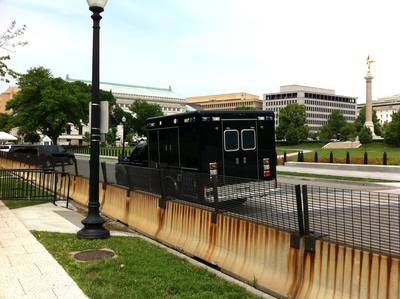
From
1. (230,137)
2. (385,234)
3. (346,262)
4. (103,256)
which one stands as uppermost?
(230,137)

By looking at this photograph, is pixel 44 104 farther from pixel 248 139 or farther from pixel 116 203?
pixel 116 203

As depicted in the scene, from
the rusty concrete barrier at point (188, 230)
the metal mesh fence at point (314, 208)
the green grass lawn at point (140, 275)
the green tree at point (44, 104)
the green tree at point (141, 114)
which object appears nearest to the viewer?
the metal mesh fence at point (314, 208)

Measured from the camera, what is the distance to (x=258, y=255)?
6117mm

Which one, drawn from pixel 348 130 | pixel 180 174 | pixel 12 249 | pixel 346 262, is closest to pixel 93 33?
pixel 180 174

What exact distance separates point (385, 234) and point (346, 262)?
486 millimetres

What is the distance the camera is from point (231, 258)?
6.68 metres

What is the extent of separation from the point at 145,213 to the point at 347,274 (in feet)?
19.2

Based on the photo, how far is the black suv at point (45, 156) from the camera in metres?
18.4

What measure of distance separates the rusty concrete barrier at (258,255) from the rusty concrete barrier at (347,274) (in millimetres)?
264

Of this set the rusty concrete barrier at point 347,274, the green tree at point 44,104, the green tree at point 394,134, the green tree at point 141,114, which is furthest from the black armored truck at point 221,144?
the green tree at point 141,114

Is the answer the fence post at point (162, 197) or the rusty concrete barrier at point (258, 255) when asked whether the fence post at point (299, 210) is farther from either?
the fence post at point (162, 197)

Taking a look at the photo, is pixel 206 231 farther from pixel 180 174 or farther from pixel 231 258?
pixel 180 174

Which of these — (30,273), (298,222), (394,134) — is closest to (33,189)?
(30,273)

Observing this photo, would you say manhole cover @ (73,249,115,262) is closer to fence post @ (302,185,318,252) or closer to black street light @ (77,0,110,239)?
black street light @ (77,0,110,239)
